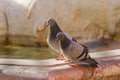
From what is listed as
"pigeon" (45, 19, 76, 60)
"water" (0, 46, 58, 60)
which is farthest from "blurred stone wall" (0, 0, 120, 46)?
"pigeon" (45, 19, 76, 60)

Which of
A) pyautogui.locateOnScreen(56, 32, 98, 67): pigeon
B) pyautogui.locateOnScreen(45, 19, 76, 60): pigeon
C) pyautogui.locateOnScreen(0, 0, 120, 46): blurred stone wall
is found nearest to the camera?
pyautogui.locateOnScreen(56, 32, 98, 67): pigeon

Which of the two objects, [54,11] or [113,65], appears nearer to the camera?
[113,65]

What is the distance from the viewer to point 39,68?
12.0ft

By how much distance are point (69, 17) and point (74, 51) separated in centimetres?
131

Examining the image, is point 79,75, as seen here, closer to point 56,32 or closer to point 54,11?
point 56,32

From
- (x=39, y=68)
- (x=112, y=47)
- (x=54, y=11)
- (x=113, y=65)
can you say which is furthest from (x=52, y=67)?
(x=54, y=11)

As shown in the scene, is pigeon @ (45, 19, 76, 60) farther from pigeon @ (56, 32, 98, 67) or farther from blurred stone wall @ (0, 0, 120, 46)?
blurred stone wall @ (0, 0, 120, 46)

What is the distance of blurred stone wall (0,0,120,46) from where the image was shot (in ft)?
16.2

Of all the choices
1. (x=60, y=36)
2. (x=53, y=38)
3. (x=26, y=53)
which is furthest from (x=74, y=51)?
(x=26, y=53)

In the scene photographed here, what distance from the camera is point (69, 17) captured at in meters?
4.98

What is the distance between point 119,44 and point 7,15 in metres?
A: 1.19

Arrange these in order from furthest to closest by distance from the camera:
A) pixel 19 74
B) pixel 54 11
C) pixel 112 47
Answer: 1. pixel 54 11
2. pixel 112 47
3. pixel 19 74

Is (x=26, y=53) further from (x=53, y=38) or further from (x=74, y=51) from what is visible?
(x=74, y=51)

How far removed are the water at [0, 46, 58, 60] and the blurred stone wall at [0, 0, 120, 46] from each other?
11cm
